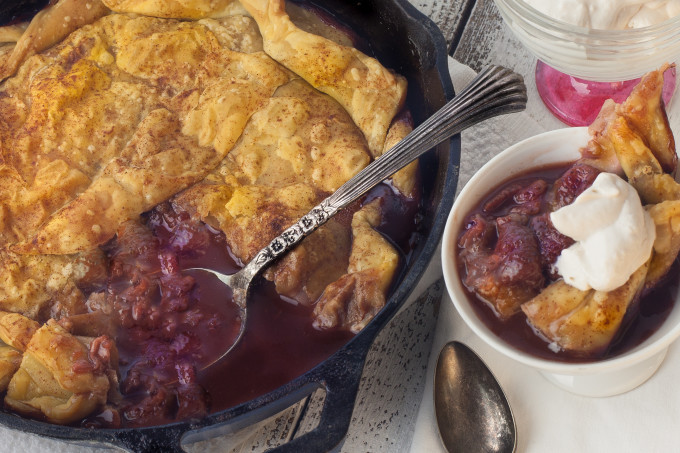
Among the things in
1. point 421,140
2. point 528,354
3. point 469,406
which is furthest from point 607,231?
point 469,406

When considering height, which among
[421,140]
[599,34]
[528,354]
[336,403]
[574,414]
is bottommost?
[574,414]

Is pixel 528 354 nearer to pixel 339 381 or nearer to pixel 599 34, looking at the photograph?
pixel 339 381

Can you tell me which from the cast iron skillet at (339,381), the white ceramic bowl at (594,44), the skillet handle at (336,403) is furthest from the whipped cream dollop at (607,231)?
the white ceramic bowl at (594,44)

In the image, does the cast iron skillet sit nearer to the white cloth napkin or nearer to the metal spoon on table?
the metal spoon on table

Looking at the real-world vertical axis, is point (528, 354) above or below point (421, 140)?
below

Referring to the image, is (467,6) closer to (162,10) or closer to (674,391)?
(162,10)

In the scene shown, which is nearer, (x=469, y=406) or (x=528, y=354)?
(x=528, y=354)

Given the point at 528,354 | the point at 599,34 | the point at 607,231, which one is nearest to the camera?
the point at 607,231

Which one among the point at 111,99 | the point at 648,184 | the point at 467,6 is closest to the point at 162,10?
the point at 111,99
